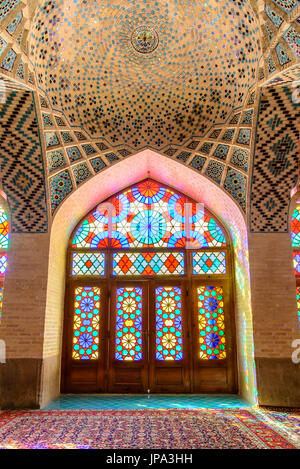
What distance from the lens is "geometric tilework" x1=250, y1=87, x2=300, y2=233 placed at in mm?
5461

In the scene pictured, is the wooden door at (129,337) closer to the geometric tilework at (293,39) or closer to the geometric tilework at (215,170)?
the geometric tilework at (215,170)

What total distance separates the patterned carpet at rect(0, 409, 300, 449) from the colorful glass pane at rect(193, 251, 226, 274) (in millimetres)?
2584

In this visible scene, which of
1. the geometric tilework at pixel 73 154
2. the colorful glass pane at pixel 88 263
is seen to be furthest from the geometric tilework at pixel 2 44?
the colorful glass pane at pixel 88 263

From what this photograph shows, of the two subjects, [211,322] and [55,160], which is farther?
[211,322]

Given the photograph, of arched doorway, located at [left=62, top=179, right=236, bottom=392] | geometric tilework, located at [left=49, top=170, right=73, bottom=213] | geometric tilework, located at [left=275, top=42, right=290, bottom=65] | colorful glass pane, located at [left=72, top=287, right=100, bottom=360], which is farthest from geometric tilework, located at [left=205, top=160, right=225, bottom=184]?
colorful glass pane, located at [left=72, top=287, right=100, bottom=360]

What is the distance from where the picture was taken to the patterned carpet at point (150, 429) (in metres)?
3.73

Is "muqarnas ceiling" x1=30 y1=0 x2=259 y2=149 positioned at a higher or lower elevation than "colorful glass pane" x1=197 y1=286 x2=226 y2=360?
higher

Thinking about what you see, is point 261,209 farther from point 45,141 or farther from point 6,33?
point 6,33

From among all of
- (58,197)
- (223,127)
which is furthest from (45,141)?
(223,127)

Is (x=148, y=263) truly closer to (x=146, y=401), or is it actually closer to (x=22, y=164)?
(x=146, y=401)

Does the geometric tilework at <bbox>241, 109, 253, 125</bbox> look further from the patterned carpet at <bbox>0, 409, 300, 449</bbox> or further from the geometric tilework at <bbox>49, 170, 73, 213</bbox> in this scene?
the patterned carpet at <bbox>0, 409, 300, 449</bbox>

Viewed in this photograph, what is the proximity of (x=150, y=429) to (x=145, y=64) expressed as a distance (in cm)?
530

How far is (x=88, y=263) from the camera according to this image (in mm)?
7141

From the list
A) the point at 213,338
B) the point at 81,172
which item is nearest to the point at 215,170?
the point at 81,172
